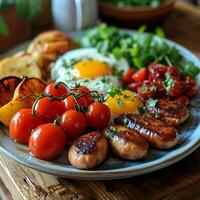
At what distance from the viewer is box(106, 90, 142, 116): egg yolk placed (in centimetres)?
194

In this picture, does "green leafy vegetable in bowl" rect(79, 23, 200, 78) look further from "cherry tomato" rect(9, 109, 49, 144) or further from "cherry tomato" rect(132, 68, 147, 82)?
"cherry tomato" rect(9, 109, 49, 144)

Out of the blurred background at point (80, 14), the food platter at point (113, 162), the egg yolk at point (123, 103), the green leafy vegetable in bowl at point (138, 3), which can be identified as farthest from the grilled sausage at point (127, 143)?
the green leafy vegetable in bowl at point (138, 3)

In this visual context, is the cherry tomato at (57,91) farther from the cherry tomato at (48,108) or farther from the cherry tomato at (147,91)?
the cherry tomato at (147,91)

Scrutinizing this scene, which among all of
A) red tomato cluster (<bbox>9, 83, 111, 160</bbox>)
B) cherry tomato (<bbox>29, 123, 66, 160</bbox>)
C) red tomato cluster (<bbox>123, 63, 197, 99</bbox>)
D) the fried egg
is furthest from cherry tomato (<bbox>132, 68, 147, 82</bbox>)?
cherry tomato (<bbox>29, 123, 66, 160</bbox>)

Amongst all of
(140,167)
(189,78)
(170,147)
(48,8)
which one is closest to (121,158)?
(140,167)

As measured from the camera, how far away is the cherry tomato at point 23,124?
5.73 feet

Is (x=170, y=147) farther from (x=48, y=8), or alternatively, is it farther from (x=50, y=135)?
(x=48, y=8)

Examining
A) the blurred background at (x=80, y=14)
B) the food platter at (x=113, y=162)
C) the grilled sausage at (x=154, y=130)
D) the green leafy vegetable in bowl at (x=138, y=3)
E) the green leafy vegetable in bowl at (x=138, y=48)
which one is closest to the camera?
the food platter at (x=113, y=162)

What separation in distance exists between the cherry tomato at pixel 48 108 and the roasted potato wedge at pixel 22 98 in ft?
0.28

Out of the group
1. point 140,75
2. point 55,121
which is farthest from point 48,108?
point 140,75

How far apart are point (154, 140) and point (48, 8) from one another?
6.09 ft

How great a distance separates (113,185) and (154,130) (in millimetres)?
292

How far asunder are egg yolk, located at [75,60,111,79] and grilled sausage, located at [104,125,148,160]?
2.09 feet

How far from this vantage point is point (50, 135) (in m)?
1.65
